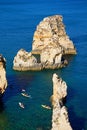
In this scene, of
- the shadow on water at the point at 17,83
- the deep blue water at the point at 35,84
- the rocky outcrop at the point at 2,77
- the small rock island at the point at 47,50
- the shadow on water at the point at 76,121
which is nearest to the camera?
the shadow on water at the point at 76,121

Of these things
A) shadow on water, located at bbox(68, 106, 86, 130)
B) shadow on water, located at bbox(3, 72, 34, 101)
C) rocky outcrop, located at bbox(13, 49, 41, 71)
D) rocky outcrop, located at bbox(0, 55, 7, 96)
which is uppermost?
rocky outcrop, located at bbox(0, 55, 7, 96)

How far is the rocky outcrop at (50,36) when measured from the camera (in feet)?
303

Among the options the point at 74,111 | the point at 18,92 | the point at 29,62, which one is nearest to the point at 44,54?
the point at 29,62

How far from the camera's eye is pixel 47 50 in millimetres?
84438

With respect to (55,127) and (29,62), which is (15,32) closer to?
(29,62)

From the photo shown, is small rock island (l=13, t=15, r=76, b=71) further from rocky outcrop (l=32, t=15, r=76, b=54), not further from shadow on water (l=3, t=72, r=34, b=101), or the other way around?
shadow on water (l=3, t=72, r=34, b=101)

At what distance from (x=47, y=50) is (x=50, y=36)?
8001 mm

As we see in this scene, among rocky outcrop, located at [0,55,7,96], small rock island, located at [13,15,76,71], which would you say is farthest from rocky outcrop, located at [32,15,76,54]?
rocky outcrop, located at [0,55,7,96]

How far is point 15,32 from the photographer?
11769cm

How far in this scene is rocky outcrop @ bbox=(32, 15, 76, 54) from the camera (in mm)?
92375

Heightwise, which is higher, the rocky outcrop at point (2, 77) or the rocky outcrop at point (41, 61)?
the rocky outcrop at point (2, 77)

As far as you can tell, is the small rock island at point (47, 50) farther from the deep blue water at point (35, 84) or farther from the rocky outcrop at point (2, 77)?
the rocky outcrop at point (2, 77)

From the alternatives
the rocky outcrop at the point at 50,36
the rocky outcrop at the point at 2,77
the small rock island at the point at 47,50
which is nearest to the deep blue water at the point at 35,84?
the small rock island at the point at 47,50

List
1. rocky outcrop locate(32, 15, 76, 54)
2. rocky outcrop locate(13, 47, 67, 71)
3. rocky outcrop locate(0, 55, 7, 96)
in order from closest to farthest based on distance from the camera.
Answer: rocky outcrop locate(0, 55, 7, 96) < rocky outcrop locate(13, 47, 67, 71) < rocky outcrop locate(32, 15, 76, 54)
